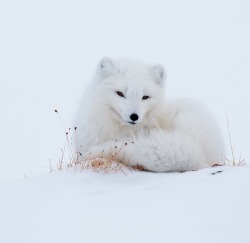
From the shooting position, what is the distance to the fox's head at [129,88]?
Answer: 4963 millimetres

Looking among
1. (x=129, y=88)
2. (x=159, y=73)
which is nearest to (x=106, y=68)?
(x=129, y=88)

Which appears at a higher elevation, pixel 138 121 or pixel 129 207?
pixel 138 121

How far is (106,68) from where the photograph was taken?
17.9 feet

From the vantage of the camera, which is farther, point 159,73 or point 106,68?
point 159,73

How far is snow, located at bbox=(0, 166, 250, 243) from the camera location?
2689 millimetres

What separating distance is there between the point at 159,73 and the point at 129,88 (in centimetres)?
72

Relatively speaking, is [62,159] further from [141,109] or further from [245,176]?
[245,176]

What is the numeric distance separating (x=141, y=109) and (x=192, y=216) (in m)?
2.17

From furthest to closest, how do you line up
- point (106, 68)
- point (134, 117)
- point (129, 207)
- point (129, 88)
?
point (106, 68) < point (129, 88) < point (134, 117) < point (129, 207)

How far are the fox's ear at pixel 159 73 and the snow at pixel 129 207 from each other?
1748mm

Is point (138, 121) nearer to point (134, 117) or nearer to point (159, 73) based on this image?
point (134, 117)

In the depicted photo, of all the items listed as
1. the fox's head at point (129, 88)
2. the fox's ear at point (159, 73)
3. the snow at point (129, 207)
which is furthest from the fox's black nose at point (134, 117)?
the fox's ear at point (159, 73)

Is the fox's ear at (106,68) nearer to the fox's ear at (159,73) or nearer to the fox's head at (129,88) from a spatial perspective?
the fox's head at (129,88)

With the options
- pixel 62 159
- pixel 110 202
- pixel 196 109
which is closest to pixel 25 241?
pixel 110 202
